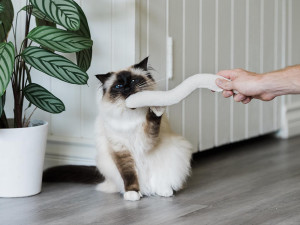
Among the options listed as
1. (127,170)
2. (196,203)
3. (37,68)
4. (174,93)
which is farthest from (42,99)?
(196,203)

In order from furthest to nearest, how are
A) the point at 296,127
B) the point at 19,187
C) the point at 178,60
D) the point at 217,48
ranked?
the point at 296,127, the point at 217,48, the point at 178,60, the point at 19,187

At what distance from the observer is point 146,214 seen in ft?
5.99

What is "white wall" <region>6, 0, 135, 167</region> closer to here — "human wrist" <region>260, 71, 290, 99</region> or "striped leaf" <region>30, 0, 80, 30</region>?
"striped leaf" <region>30, 0, 80, 30</region>

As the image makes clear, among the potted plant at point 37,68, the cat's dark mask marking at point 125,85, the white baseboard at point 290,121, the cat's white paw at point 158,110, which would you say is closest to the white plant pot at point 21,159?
the potted plant at point 37,68

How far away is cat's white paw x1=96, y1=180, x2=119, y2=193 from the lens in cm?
211

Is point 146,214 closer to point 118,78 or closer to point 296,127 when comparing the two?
point 118,78

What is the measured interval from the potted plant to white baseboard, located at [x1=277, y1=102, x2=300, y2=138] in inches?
57.2

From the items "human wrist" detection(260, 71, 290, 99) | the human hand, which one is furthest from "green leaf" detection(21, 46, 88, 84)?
"human wrist" detection(260, 71, 290, 99)

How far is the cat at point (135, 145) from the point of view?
191cm

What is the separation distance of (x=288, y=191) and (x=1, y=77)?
1.05 metres

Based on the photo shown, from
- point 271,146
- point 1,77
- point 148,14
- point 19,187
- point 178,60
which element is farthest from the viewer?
point 271,146

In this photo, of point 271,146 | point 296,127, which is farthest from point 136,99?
point 296,127

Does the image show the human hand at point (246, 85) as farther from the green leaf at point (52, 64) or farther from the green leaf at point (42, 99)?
the green leaf at point (42, 99)

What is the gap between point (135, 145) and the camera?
199cm
